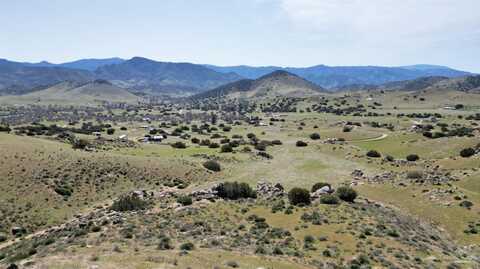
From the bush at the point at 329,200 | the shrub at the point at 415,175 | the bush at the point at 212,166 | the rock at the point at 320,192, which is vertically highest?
the bush at the point at 329,200

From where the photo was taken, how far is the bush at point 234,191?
4188 centimetres

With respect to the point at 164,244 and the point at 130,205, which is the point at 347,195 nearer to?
the point at 130,205

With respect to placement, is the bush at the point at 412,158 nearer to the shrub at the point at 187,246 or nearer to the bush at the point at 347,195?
the bush at the point at 347,195

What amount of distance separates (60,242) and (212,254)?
35.3 feet

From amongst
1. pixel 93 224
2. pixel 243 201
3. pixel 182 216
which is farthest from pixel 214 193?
pixel 93 224

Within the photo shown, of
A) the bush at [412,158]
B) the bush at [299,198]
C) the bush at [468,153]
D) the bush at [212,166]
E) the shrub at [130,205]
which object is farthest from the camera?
the bush at [412,158]

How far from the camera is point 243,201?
133 ft

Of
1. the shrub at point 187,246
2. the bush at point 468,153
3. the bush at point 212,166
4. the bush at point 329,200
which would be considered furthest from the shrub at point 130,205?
the bush at point 468,153

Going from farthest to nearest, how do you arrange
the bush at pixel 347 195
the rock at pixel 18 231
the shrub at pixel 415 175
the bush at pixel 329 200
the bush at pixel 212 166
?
the bush at pixel 212 166, the shrub at pixel 415 175, the bush at pixel 347 195, the rock at pixel 18 231, the bush at pixel 329 200

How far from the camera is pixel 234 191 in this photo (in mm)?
42094

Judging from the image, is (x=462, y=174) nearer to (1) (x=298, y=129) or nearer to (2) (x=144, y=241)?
(2) (x=144, y=241)

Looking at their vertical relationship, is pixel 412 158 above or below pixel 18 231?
above

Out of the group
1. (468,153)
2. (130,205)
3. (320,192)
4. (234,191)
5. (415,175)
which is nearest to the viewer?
(130,205)

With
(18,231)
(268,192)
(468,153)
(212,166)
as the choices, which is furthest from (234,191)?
(468,153)
